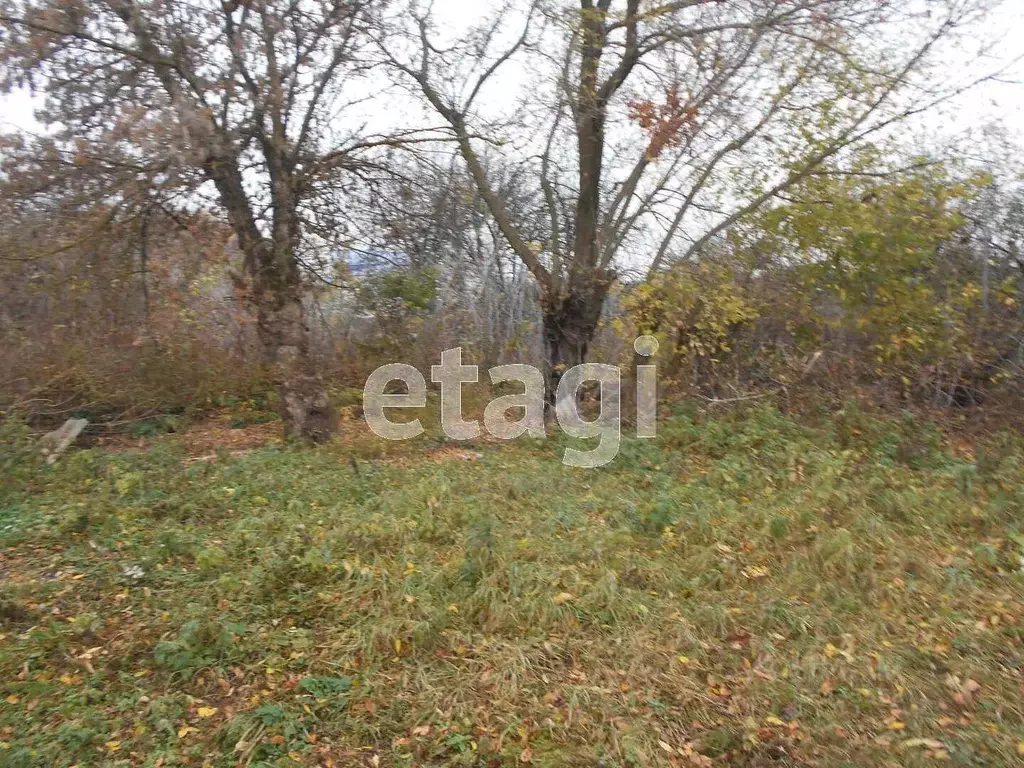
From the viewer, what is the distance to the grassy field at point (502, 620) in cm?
337

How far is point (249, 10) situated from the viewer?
7.53 meters

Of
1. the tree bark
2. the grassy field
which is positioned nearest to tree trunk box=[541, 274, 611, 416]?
the tree bark

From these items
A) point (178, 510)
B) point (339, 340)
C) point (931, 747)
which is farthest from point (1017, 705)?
point (339, 340)

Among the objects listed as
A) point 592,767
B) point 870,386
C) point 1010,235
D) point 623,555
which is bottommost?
point 592,767

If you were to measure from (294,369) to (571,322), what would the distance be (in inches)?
143

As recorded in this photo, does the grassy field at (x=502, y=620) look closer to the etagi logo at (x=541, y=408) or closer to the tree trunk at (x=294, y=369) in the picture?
the tree trunk at (x=294, y=369)

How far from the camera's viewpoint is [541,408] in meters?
10.1

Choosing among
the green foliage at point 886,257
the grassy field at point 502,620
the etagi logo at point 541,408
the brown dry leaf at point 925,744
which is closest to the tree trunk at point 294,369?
the etagi logo at point 541,408

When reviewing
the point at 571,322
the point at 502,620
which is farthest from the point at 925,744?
the point at 571,322

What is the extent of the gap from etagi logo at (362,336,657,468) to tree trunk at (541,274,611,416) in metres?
0.18

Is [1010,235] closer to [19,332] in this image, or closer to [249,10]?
[249,10]

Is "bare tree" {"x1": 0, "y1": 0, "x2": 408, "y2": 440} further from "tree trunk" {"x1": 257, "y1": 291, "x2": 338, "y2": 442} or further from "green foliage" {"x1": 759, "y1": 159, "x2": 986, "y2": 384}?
"green foliage" {"x1": 759, "y1": 159, "x2": 986, "y2": 384}

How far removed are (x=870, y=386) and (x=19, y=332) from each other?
34.2ft

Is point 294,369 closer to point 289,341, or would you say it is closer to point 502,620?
point 289,341
